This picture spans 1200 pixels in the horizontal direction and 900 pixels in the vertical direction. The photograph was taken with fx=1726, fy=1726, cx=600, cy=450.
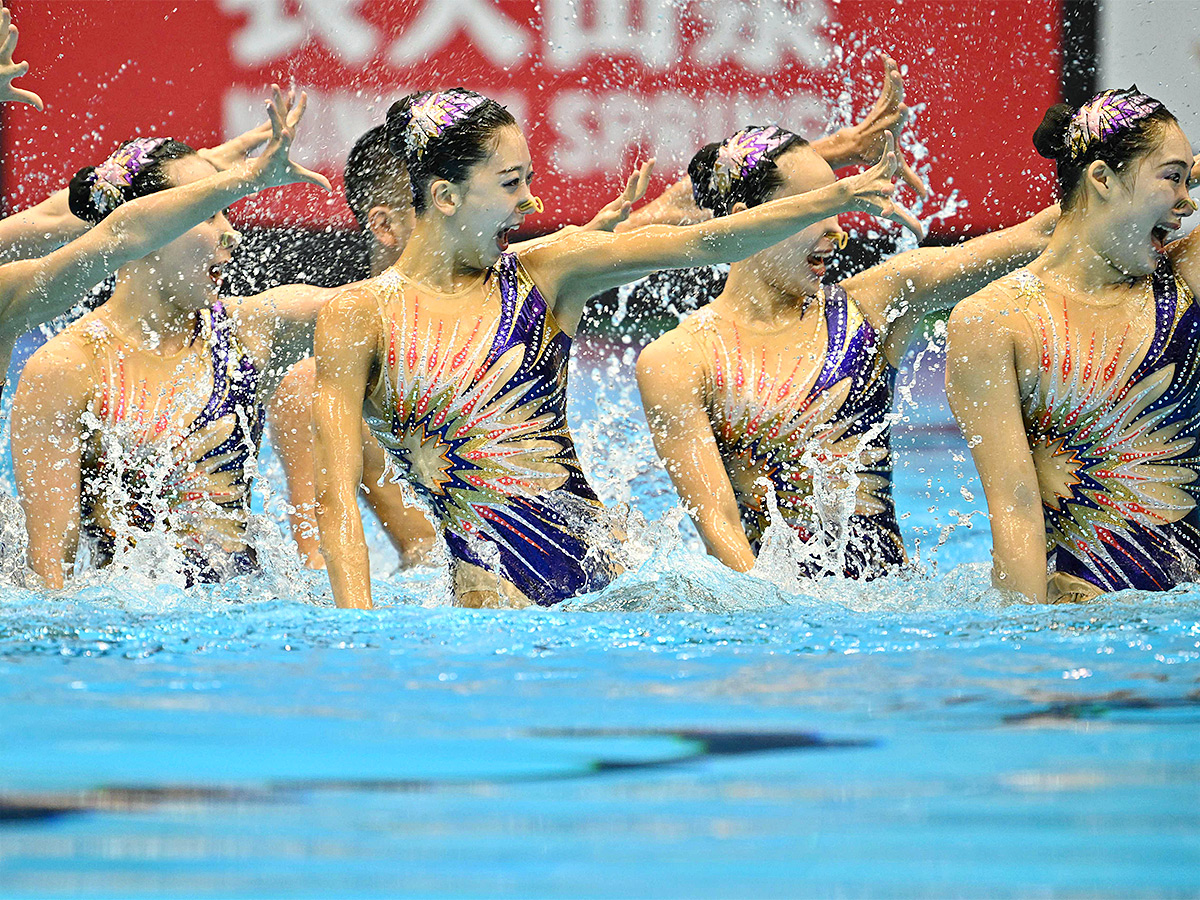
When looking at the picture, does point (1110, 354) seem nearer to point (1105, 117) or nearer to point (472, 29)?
point (1105, 117)

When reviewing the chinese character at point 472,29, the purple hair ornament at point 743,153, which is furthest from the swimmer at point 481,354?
the chinese character at point 472,29

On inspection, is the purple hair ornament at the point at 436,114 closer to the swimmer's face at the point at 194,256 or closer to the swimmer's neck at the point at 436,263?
the swimmer's neck at the point at 436,263

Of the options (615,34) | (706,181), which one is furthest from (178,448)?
(615,34)

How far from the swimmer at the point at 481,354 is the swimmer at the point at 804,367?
32cm

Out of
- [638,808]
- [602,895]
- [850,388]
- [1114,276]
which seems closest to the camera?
[602,895]

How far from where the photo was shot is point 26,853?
5.17 ft

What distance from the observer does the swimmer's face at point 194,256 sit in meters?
3.60

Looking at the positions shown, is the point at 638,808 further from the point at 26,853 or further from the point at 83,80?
the point at 83,80

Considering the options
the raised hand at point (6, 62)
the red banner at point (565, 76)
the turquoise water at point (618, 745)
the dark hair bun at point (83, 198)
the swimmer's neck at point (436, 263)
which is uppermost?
the red banner at point (565, 76)

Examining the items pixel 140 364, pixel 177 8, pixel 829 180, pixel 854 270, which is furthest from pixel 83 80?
pixel 829 180

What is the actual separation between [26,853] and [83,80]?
24.3 feet

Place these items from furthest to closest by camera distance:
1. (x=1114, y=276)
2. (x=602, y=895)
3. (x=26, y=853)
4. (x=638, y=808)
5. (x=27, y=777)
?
(x=1114, y=276), (x=27, y=777), (x=638, y=808), (x=26, y=853), (x=602, y=895)

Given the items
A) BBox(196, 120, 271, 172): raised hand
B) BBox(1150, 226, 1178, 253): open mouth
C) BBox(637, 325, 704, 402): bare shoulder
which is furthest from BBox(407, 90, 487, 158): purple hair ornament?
BBox(1150, 226, 1178, 253): open mouth

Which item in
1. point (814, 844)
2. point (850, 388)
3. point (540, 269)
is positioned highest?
point (540, 269)
